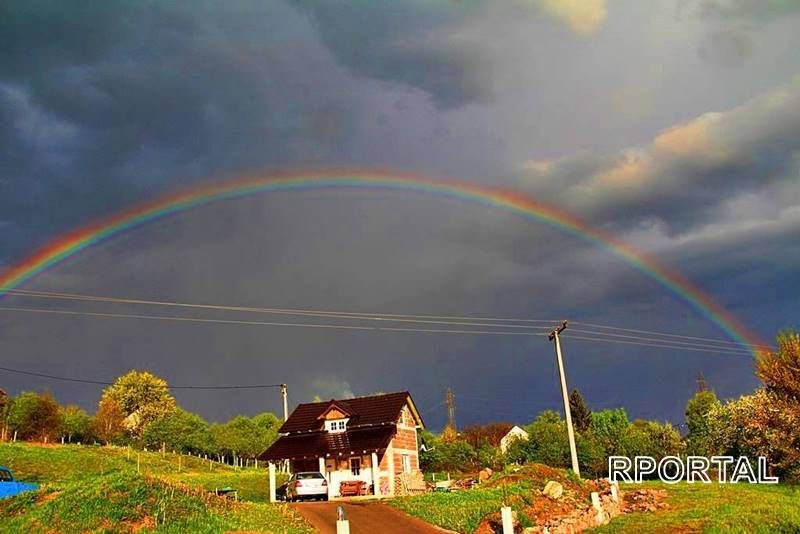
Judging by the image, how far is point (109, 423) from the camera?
100 metres

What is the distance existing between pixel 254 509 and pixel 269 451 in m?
25.3

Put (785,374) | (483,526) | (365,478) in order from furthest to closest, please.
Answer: (365,478) < (785,374) < (483,526)

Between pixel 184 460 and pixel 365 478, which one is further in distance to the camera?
pixel 184 460

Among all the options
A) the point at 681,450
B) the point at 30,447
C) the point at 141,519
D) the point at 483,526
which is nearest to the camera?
the point at 141,519

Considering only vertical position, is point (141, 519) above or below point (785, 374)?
below

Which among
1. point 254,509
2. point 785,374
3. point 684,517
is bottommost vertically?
point 684,517

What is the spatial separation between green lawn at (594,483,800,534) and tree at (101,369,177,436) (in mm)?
97778

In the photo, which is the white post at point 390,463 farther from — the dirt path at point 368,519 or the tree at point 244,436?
the tree at point 244,436

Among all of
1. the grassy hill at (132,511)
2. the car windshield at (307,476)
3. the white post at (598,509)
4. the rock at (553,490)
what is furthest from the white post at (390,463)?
the white post at (598,509)

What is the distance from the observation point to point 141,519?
68.1ft

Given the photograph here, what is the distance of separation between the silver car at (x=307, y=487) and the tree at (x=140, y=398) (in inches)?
3197

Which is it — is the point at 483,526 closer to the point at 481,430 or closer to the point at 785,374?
the point at 785,374


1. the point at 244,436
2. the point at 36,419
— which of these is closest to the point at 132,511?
the point at 36,419

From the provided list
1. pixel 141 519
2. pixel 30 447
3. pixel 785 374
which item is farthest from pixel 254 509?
pixel 30 447
